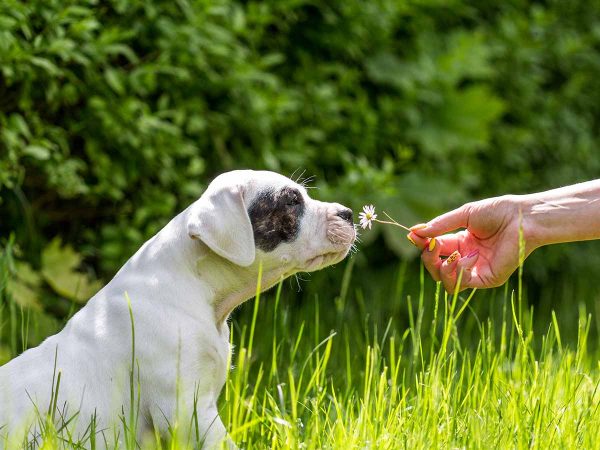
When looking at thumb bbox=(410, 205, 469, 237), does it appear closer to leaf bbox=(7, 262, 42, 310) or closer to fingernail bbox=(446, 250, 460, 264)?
fingernail bbox=(446, 250, 460, 264)

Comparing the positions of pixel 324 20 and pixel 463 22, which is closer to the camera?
pixel 324 20

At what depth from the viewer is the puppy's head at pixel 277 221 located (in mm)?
2924

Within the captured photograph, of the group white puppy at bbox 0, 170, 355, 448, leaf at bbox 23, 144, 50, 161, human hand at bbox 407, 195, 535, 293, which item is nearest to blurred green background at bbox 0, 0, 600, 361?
leaf at bbox 23, 144, 50, 161

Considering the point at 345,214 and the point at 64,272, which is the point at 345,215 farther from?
the point at 64,272

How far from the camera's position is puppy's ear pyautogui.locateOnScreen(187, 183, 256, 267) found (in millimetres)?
2871

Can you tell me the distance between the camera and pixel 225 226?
289cm

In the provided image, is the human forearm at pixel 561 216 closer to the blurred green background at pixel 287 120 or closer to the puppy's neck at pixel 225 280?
the puppy's neck at pixel 225 280

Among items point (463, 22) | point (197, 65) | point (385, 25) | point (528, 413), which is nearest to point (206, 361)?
point (528, 413)

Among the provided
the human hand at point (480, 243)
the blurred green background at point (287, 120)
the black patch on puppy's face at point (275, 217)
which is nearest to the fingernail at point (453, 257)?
the human hand at point (480, 243)

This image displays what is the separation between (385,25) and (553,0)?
6.23ft

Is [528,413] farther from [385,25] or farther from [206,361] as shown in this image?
[385,25]

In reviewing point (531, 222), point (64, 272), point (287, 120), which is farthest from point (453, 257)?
point (64, 272)

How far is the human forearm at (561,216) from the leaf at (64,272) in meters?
2.29

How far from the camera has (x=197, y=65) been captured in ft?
15.1
